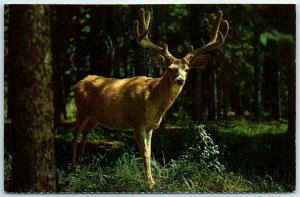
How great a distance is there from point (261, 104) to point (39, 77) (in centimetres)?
231

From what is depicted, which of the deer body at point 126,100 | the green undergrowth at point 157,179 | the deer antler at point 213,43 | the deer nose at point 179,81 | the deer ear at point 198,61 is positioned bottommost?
the green undergrowth at point 157,179

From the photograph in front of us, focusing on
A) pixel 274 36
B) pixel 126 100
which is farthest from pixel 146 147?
pixel 274 36

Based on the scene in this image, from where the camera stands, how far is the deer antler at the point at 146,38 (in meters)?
6.25

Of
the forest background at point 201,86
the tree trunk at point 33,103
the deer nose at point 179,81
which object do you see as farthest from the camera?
the forest background at point 201,86

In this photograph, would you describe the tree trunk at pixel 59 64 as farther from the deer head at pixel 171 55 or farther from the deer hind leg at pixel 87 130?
the deer head at pixel 171 55

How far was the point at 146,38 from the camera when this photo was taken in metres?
6.28

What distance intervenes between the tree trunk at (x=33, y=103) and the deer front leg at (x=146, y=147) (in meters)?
0.99

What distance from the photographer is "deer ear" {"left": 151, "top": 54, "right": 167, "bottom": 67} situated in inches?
247

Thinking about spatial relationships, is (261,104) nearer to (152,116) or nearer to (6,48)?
(152,116)

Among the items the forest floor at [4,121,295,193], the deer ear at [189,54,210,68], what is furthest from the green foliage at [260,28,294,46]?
the forest floor at [4,121,295,193]

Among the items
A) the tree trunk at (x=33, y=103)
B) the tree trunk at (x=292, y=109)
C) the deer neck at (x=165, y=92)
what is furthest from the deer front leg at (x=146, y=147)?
the tree trunk at (x=292, y=109)

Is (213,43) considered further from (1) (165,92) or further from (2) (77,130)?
(2) (77,130)

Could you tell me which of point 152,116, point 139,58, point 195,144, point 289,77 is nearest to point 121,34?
point 139,58

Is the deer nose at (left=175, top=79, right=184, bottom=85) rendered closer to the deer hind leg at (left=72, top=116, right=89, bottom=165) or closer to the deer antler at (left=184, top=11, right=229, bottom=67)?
the deer antler at (left=184, top=11, right=229, bottom=67)
